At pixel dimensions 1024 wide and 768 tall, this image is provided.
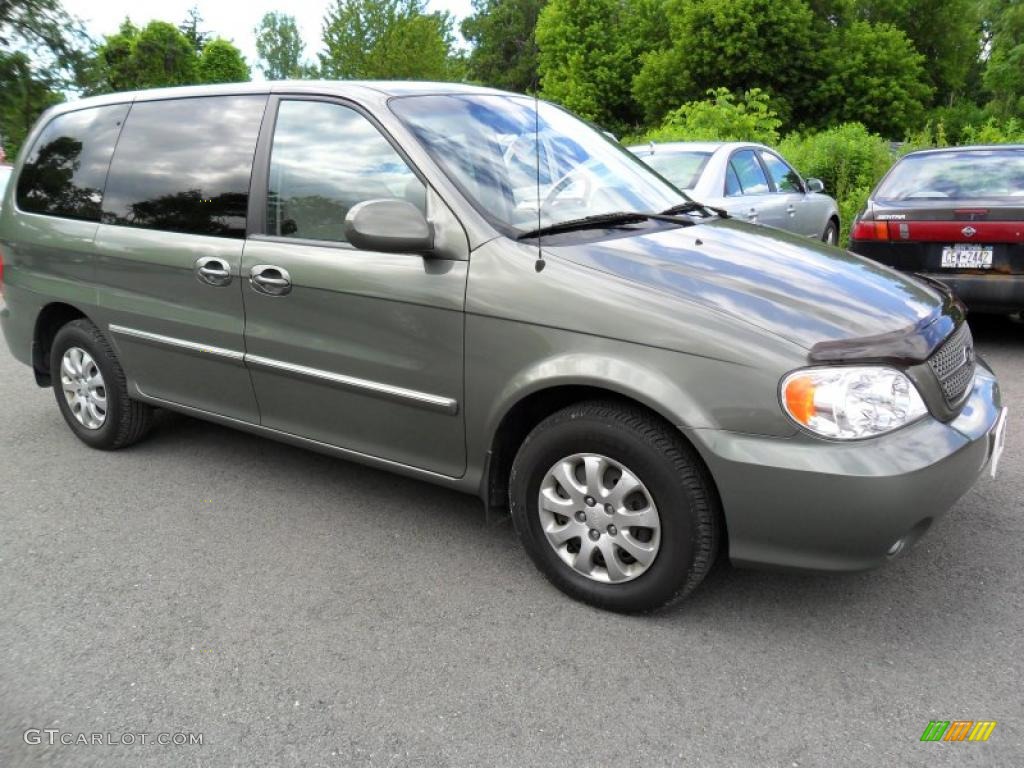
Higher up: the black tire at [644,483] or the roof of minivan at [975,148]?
the roof of minivan at [975,148]

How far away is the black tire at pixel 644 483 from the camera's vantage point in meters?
2.73

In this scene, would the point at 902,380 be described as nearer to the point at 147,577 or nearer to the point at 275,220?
the point at 275,220

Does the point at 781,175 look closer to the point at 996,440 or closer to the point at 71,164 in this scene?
the point at 996,440

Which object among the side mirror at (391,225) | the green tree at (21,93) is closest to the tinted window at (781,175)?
the side mirror at (391,225)

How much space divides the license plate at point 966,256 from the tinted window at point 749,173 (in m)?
1.90

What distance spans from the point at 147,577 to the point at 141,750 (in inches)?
42.0

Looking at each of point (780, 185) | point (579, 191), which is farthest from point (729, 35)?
point (579, 191)

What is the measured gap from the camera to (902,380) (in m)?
2.65

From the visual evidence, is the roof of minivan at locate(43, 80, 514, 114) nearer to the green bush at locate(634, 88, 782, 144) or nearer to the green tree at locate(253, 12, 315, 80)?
the green bush at locate(634, 88, 782, 144)

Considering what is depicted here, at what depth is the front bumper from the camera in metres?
2.52

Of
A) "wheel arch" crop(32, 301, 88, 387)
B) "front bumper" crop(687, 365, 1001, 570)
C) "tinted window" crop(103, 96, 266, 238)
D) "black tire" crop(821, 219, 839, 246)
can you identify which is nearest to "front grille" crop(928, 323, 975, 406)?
"front bumper" crop(687, 365, 1001, 570)

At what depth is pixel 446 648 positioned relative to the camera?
9.36 feet

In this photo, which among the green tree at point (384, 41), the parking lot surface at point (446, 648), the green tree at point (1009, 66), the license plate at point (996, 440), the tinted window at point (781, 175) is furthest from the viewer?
the green tree at point (384, 41)

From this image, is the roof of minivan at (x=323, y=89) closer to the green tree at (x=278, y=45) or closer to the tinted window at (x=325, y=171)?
the tinted window at (x=325, y=171)
